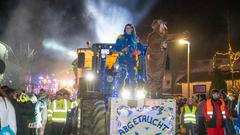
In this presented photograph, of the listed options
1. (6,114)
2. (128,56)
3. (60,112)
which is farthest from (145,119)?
(60,112)

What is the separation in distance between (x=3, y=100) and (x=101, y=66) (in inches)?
372

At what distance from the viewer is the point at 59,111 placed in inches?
462

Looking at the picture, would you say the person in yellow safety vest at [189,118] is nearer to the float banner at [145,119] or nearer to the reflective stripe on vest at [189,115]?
the reflective stripe on vest at [189,115]

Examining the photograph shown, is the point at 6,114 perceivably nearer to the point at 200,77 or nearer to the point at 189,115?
the point at 189,115

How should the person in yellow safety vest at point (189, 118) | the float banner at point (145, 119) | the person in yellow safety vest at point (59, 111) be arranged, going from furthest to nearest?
the person in yellow safety vest at point (189, 118)
the person in yellow safety vest at point (59, 111)
the float banner at point (145, 119)

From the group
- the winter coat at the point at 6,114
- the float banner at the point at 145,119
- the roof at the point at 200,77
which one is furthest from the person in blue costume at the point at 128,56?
the roof at the point at 200,77

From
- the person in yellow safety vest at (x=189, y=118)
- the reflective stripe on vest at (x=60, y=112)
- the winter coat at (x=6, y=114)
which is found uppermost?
the winter coat at (x=6, y=114)

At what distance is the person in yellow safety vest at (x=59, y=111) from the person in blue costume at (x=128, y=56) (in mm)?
3214

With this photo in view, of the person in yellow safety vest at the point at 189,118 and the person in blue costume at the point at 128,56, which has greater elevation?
the person in blue costume at the point at 128,56

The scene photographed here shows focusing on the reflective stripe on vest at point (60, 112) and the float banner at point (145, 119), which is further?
the reflective stripe on vest at point (60, 112)

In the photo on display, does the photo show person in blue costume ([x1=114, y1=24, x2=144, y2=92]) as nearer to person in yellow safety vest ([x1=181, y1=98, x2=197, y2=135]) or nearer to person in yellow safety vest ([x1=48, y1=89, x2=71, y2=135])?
person in yellow safety vest ([x1=48, y1=89, x2=71, y2=135])

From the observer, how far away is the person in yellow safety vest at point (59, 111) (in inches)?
458

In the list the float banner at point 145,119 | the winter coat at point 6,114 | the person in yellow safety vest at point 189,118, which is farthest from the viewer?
the person in yellow safety vest at point 189,118

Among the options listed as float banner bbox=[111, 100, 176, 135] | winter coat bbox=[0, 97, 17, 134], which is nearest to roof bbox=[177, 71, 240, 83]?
float banner bbox=[111, 100, 176, 135]
